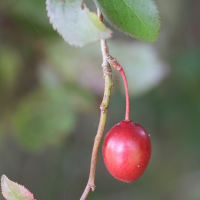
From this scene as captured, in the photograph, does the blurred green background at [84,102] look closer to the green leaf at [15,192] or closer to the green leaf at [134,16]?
the green leaf at [134,16]

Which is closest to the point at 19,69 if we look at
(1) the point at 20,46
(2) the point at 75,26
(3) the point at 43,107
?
(1) the point at 20,46

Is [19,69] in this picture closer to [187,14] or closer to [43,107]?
[43,107]

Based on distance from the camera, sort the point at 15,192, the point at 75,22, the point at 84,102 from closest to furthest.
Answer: the point at 75,22, the point at 15,192, the point at 84,102

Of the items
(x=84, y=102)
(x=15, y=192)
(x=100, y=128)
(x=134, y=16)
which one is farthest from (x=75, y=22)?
(x=84, y=102)

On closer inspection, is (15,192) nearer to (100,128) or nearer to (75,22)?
(100,128)

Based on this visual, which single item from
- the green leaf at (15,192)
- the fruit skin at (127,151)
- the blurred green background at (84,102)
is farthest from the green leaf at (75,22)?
the blurred green background at (84,102)
